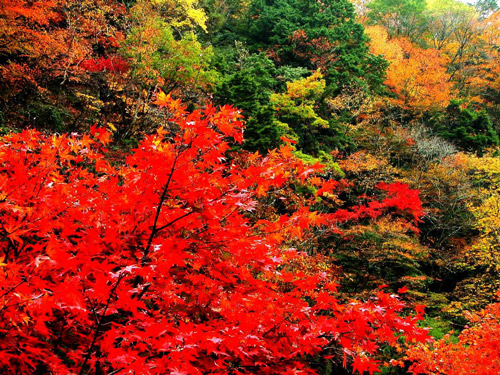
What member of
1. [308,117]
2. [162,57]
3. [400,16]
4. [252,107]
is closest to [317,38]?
[308,117]

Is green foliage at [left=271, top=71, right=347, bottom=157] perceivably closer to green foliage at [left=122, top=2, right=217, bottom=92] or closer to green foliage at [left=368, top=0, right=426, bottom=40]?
green foliage at [left=122, top=2, right=217, bottom=92]

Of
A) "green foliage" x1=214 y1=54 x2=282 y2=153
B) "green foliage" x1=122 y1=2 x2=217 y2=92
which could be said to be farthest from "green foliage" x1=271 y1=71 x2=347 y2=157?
"green foliage" x1=122 y1=2 x2=217 y2=92

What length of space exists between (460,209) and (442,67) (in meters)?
13.3

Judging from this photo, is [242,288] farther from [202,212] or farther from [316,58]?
[316,58]

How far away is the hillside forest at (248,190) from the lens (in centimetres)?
256

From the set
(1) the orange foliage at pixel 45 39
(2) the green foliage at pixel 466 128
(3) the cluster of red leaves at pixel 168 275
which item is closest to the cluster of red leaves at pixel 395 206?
(2) the green foliage at pixel 466 128

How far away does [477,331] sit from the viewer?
704cm

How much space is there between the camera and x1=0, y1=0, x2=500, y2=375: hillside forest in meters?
2.56

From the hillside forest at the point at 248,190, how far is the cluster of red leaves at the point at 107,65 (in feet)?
0.37

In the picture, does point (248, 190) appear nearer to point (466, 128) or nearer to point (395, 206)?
point (395, 206)

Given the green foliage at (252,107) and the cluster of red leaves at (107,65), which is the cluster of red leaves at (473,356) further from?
the cluster of red leaves at (107,65)

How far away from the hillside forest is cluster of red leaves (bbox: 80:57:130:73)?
0.11m

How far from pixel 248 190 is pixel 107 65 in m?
13.4

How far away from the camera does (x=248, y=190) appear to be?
2.95m
